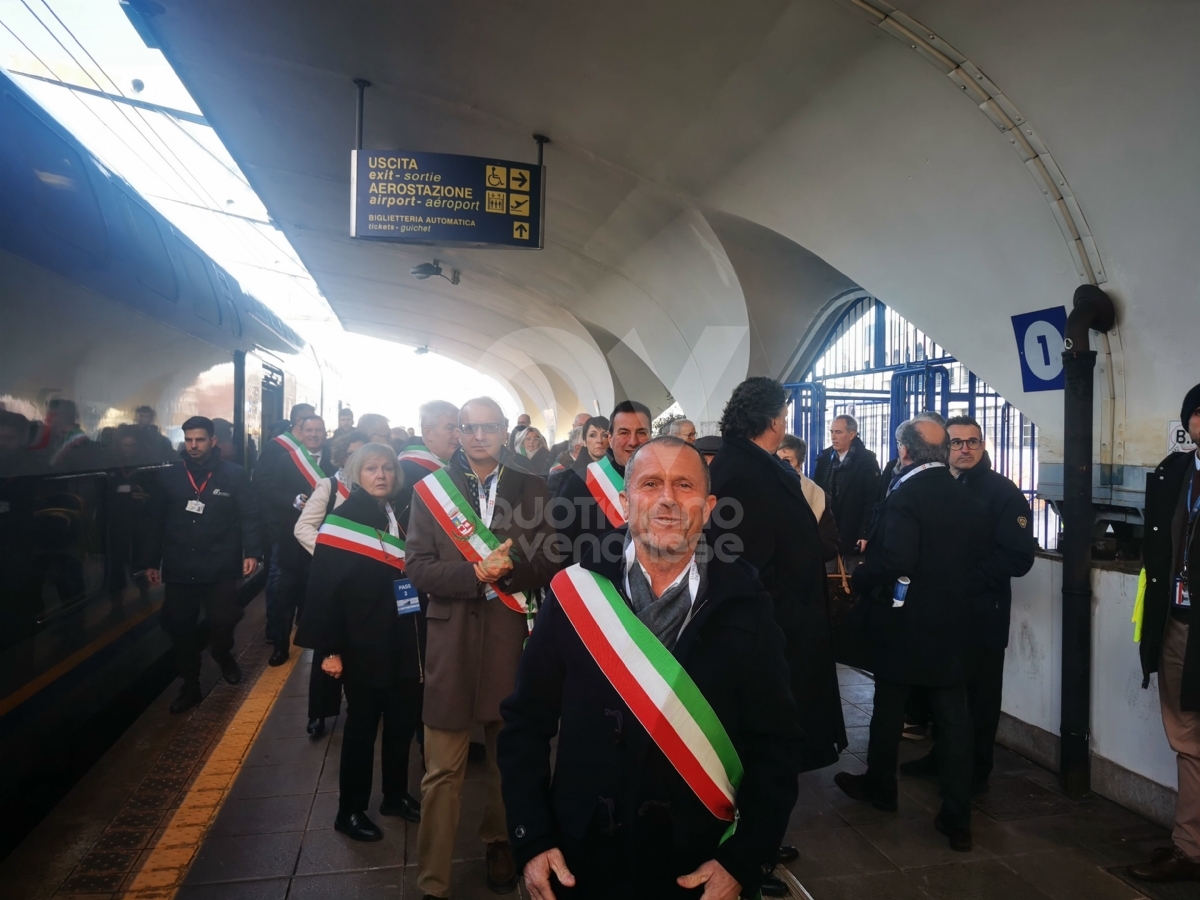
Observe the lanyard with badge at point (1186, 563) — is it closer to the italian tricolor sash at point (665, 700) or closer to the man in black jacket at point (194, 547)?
the italian tricolor sash at point (665, 700)

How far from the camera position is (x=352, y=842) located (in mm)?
3572

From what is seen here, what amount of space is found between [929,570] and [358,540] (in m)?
2.71

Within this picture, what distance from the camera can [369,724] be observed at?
3559 mm

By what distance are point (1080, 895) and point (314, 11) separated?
23.7ft

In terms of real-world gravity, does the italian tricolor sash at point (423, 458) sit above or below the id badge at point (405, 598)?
above

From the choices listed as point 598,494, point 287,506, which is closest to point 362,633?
point 598,494

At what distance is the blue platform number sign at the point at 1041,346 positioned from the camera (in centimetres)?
457

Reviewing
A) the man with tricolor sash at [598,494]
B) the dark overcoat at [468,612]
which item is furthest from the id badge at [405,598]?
the man with tricolor sash at [598,494]

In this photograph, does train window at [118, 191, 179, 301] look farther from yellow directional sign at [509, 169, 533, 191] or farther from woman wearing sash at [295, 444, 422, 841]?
woman wearing sash at [295, 444, 422, 841]

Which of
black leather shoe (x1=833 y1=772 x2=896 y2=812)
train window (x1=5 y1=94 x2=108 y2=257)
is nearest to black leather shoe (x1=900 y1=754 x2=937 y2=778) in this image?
black leather shoe (x1=833 y1=772 x2=896 y2=812)

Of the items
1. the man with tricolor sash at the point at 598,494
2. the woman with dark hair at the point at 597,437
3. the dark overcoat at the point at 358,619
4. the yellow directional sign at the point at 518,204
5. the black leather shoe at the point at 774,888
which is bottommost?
the black leather shoe at the point at 774,888

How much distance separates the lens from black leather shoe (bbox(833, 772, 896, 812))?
396 cm

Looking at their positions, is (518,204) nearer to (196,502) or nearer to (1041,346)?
(196,502)

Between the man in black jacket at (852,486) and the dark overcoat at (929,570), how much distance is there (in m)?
2.44
